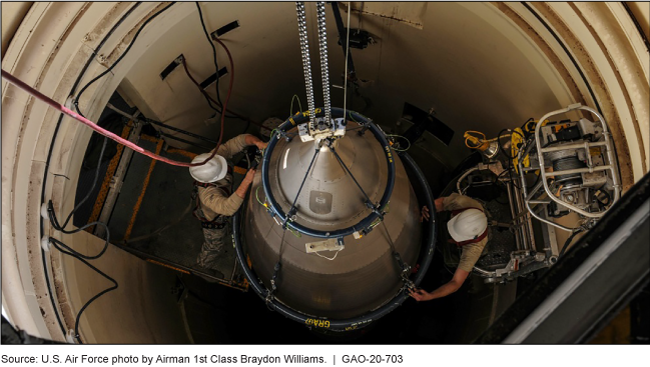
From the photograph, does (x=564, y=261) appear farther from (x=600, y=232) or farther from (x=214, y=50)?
(x=214, y=50)

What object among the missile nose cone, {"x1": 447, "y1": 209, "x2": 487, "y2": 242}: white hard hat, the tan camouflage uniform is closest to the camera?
the missile nose cone

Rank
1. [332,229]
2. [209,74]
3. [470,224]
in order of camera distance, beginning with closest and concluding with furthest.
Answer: [332,229] < [470,224] < [209,74]

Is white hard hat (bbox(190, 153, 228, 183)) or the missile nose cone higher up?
white hard hat (bbox(190, 153, 228, 183))

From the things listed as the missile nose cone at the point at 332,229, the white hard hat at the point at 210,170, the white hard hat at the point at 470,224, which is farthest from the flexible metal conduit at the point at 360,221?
the white hard hat at the point at 470,224

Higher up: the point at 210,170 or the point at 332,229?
the point at 210,170

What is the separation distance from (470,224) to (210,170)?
7.84ft

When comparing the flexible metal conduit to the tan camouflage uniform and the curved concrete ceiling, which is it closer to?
the tan camouflage uniform

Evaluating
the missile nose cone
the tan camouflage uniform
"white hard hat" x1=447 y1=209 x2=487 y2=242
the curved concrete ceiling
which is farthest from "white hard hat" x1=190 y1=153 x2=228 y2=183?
"white hard hat" x1=447 y1=209 x2=487 y2=242

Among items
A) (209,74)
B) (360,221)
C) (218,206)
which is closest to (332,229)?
(360,221)

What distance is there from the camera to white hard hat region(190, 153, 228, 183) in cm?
420

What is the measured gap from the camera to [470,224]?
13.3 ft

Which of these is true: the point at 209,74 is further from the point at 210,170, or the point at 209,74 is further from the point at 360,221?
the point at 360,221

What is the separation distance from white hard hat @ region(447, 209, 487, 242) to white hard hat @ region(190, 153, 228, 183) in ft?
7.27

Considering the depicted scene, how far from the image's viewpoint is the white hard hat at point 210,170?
165 inches
